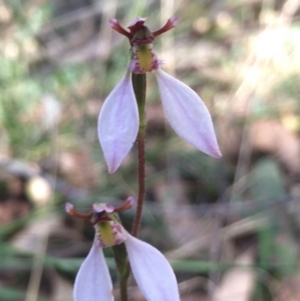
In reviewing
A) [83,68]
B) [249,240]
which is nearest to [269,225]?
[249,240]

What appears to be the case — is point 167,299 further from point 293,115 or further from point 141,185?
point 293,115

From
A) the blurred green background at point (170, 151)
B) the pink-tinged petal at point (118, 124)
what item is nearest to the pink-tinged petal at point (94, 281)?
the pink-tinged petal at point (118, 124)

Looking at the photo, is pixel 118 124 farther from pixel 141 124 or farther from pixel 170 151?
pixel 170 151

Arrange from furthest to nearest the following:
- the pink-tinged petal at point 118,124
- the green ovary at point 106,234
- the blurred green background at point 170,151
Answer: the blurred green background at point 170,151
the green ovary at point 106,234
the pink-tinged petal at point 118,124

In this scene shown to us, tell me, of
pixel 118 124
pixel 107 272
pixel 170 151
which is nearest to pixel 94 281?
pixel 107 272

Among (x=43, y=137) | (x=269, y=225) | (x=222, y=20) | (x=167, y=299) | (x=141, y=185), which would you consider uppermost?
(x=222, y=20)

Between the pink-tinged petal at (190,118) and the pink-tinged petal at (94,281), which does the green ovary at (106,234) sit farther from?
the pink-tinged petal at (190,118)
